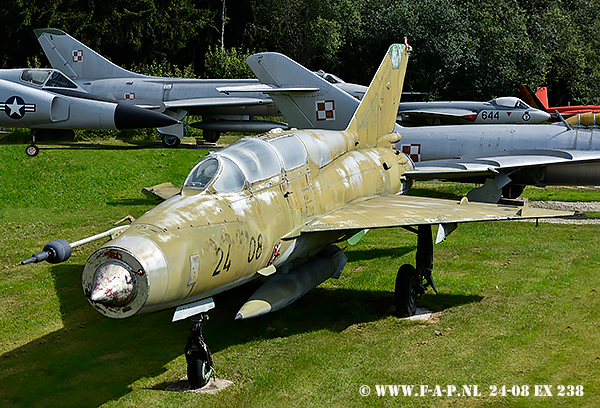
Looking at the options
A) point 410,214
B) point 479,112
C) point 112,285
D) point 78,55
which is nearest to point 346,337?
point 410,214

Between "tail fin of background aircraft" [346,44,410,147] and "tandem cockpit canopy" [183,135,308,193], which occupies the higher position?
"tail fin of background aircraft" [346,44,410,147]

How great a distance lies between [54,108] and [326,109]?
873cm

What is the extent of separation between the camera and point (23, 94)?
16.8 meters

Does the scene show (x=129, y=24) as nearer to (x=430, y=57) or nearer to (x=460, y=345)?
(x=430, y=57)

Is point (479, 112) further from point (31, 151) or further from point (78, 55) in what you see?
point (31, 151)

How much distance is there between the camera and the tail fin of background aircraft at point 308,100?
1508cm

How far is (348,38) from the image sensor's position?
1741 inches

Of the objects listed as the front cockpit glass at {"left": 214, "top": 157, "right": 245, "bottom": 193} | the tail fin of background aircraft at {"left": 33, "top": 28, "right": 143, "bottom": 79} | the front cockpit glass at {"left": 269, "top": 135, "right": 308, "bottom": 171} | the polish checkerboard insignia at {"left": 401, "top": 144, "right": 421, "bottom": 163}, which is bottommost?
the polish checkerboard insignia at {"left": 401, "top": 144, "right": 421, "bottom": 163}

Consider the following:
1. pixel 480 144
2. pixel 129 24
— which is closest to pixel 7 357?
pixel 480 144

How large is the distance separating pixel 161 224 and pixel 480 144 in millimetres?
14286

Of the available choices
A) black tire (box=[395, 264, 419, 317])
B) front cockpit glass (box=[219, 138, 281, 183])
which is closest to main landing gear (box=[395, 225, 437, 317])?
black tire (box=[395, 264, 419, 317])

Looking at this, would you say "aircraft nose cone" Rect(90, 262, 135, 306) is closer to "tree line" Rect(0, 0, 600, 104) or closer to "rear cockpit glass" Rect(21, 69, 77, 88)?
"rear cockpit glass" Rect(21, 69, 77, 88)

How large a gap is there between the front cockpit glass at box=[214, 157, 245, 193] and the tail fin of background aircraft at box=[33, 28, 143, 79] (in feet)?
67.8

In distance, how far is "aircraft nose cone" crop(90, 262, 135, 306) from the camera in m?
4.71
